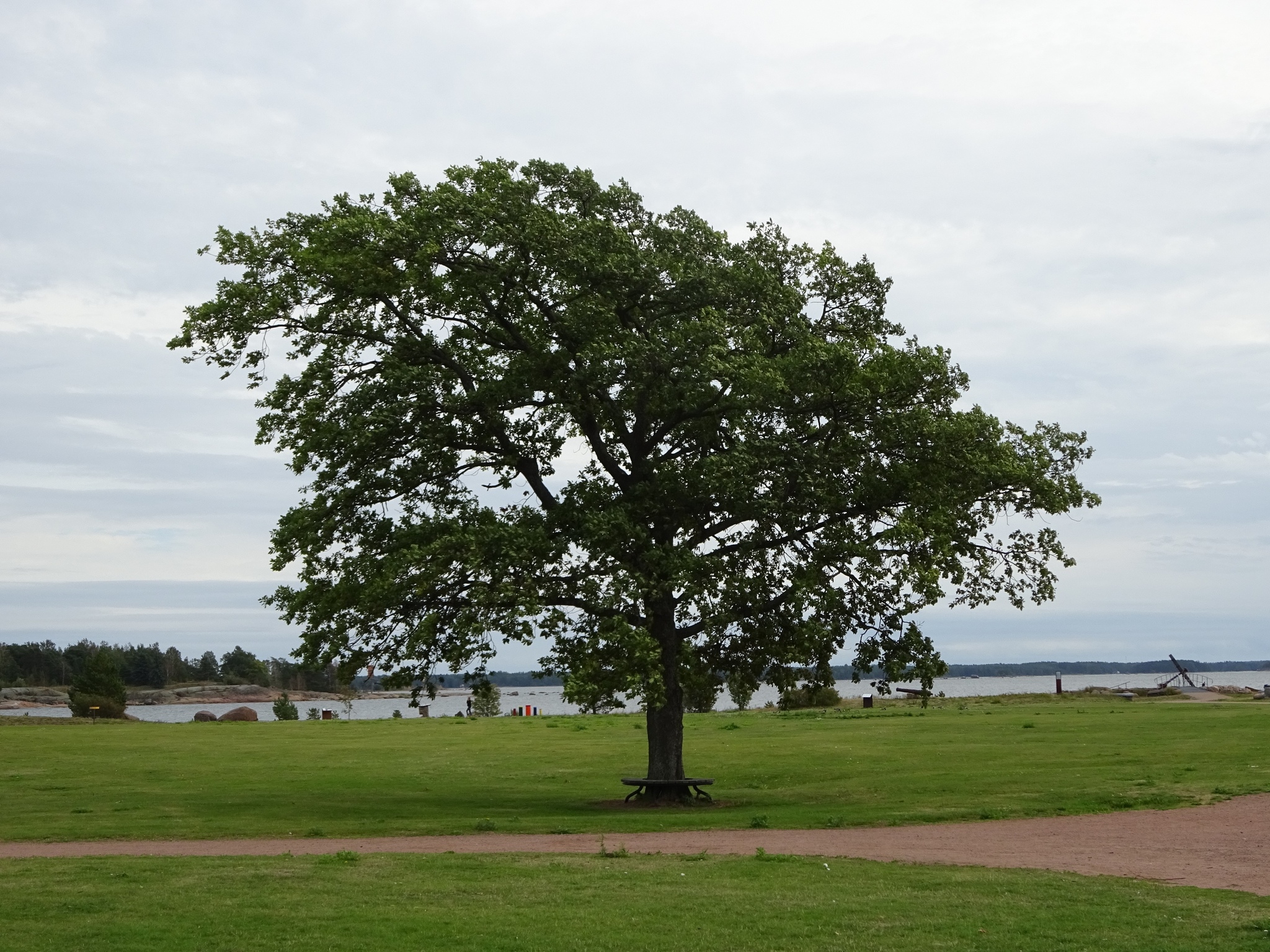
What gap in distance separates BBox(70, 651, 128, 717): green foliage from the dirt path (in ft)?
151

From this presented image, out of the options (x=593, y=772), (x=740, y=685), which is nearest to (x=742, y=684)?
(x=740, y=685)

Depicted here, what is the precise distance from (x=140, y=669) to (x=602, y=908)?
176009 mm

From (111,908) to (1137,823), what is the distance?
52.6 ft

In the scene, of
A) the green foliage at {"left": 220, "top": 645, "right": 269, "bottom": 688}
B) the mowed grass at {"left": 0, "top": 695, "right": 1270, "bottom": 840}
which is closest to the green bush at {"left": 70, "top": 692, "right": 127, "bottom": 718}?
the mowed grass at {"left": 0, "top": 695, "right": 1270, "bottom": 840}

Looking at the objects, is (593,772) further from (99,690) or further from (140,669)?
(140,669)

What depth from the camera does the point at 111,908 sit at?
13578 mm

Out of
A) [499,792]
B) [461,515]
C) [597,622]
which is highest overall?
[461,515]

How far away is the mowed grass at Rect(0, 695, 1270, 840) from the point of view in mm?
23422

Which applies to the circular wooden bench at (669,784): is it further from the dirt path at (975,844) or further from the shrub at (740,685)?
the dirt path at (975,844)

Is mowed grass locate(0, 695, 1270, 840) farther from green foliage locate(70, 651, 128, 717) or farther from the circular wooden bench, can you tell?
Answer: green foliage locate(70, 651, 128, 717)

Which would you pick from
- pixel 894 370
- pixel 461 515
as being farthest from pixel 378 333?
pixel 894 370

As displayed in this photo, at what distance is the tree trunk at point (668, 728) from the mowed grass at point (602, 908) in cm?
908

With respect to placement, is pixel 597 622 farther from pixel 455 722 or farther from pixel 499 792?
pixel 455 722

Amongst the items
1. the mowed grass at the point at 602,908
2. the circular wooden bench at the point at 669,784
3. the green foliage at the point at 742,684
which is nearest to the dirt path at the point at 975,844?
the mowed grass at the point at 602,908
